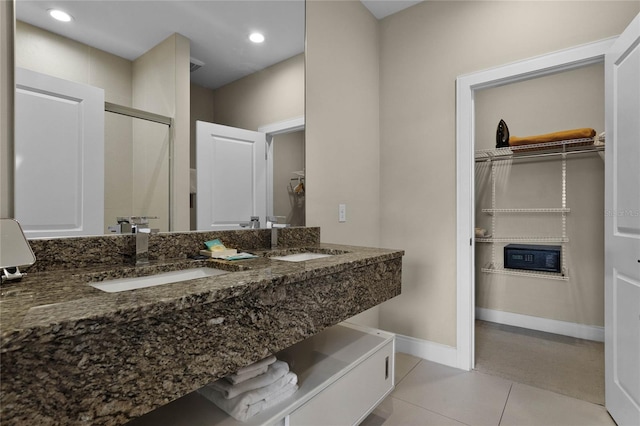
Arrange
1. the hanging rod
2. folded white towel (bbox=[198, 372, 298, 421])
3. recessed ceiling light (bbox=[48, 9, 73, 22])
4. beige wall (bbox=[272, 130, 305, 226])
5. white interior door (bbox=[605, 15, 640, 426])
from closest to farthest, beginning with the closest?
folded white towel (bbox=[198, 372, 298, 421]) < recessed ceiling light (bbox=[48, 9, 73, 22]) < white interior door (bbox=[605, 15, 640, 426]) < beige wall (bbox=[272, 130, 305, 226]) < the hanging rod

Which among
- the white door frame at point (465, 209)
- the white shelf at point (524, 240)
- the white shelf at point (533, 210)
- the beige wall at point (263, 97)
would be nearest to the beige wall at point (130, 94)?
the beige wall at point (263, 97)

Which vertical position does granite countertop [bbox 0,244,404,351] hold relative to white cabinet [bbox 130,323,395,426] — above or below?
above

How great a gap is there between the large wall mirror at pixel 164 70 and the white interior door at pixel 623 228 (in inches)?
65.6

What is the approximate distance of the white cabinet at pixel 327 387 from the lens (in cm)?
98

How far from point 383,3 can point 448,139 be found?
3.93 feet

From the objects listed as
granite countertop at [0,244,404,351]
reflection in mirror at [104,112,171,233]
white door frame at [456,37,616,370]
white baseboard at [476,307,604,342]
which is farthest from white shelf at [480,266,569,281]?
reflection in mirror at [104,112,171,233]

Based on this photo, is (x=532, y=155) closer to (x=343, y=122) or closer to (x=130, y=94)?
(x=343, y=122)

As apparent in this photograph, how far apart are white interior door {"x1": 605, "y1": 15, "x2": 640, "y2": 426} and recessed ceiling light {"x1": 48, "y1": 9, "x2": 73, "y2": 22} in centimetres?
232

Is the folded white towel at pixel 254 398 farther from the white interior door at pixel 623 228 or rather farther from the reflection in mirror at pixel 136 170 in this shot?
the white interior door at pixel 623 228

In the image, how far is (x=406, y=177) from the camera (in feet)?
8.41

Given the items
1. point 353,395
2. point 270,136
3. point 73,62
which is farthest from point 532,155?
point 73,62

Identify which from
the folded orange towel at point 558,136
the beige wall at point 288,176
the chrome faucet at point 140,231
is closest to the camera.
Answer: the chrome faucet at point 140,231

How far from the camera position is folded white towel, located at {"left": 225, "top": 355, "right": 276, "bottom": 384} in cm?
102

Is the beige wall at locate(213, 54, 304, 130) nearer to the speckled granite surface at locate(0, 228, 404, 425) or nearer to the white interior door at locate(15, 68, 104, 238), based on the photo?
the white interior door at locate(15, 68, 104, 238)
